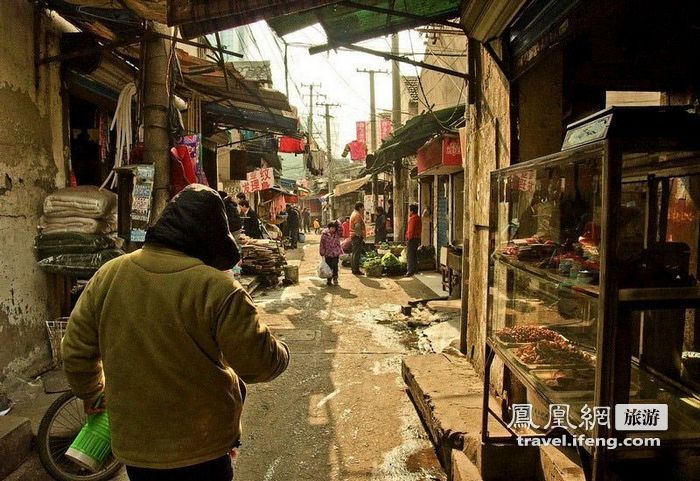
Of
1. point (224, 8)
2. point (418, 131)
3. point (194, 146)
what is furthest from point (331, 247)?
point (224, 8)

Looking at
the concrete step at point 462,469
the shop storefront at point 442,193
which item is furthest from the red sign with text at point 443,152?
the concrete step at point 462,469

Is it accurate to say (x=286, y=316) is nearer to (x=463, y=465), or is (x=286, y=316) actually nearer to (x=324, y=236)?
(x=324, y=236)

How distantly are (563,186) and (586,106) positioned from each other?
243 centimetres

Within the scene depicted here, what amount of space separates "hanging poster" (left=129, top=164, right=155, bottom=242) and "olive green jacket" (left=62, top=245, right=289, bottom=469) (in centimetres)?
380

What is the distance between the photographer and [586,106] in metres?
5.10

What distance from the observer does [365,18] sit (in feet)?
18.8

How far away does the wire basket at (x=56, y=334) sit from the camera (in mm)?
5375

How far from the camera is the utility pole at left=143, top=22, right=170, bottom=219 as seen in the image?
577 centimetres

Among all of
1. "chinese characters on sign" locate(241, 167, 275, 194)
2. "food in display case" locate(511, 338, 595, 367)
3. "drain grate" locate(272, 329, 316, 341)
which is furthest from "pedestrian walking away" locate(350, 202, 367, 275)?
"food in display case" locate(511, 338, 595, 367)

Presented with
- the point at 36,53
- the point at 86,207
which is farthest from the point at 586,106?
the point at 36,53

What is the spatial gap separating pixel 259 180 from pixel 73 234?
11.5 metres

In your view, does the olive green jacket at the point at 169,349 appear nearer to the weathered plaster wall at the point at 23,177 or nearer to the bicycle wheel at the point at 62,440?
the bicycle wheel at the point at 62,440

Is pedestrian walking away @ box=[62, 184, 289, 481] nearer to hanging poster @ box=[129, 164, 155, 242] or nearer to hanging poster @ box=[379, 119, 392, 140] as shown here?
hanging poster @ box=[129, 164, 155, 242]

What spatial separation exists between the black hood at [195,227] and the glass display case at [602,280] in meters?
1.71
